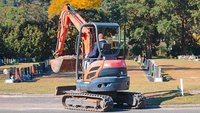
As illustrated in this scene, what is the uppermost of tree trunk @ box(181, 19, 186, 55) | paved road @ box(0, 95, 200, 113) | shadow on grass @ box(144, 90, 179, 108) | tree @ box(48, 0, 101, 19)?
tree @ box(48, 0, 101, 19)

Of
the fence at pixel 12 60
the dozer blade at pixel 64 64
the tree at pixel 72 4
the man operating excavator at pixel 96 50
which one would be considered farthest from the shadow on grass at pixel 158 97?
the tree at pixel 72 4

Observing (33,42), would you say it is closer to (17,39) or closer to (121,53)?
(17,39)

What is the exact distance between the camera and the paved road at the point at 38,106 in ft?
61.0

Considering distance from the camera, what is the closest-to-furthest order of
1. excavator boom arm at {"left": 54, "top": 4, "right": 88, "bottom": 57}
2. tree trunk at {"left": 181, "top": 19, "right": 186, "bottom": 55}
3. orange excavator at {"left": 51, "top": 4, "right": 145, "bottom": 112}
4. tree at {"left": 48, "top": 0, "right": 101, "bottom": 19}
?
orange excavator at {"left": 51, "top": 4, "right": 145, "bottom": 112} < excavator boom arm at {"left": 54, "top": 4, "right": 88, "bottom": 57} < tree at {"left": 48, "top": 0, "right": 101, "bottom": 19} < tree trunk at {"left": 181, "top": 19, "right": 186, "bottom": 55}

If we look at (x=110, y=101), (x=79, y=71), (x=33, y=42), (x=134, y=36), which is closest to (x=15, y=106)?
(x=79, y=71)

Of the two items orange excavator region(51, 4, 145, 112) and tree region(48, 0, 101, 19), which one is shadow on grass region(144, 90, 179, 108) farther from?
tree region(48, 0, 101, 19)

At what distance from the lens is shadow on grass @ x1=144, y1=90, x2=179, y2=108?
65.4 feet

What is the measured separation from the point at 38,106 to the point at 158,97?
534 centimetres

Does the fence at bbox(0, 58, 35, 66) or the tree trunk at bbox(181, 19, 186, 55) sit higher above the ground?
the tree trunk at bbox(181, 19, 186, 55)

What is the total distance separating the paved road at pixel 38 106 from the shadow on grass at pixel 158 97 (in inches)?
30.4

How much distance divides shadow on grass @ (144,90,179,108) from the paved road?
2.54 feet

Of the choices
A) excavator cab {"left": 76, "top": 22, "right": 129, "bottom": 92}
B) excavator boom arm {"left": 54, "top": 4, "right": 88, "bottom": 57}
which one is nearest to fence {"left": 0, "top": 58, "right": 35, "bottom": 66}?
excavator boom arm {"left": 54, "top": 4, "right": 88, "bottom": 57}

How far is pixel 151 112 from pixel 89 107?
2316 millimetres

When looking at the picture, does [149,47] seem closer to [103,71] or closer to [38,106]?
[38,106]
